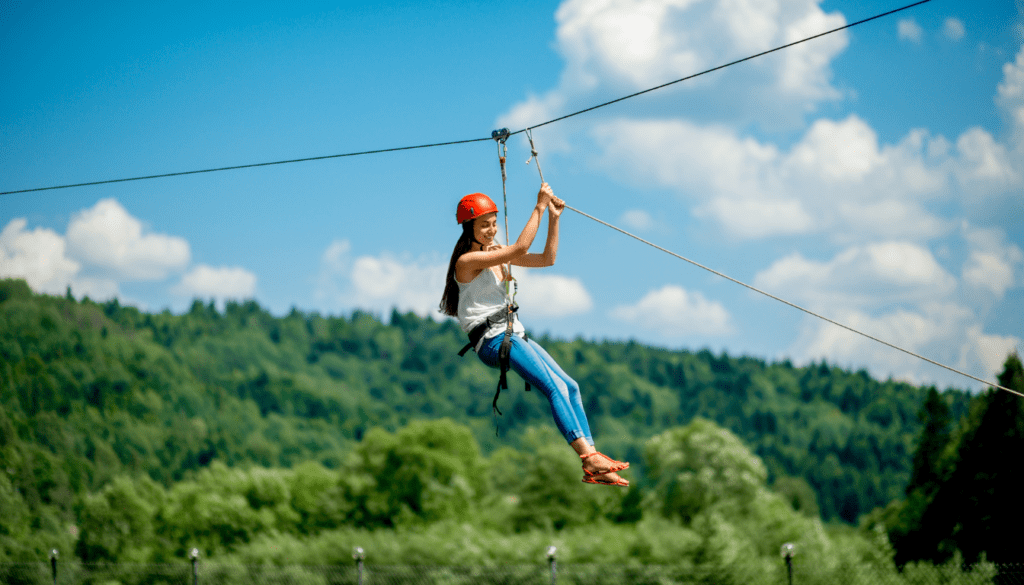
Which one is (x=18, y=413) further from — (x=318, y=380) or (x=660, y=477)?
(x=318, y=380)

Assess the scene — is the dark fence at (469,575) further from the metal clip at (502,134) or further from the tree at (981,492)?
the metal clip at (502,134)

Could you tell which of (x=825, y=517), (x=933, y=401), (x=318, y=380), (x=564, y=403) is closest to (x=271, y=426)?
(x=318, y=380)

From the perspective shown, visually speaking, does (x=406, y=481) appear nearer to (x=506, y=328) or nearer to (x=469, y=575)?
(x=469, y=575)

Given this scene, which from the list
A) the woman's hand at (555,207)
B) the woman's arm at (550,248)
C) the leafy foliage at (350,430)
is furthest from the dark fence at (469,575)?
the woman's hand at (555,207)

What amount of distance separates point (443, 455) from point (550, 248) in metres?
46.0

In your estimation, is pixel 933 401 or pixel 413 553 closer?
pixel 413 553

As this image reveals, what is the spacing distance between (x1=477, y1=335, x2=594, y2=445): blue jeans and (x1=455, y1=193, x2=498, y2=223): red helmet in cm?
95

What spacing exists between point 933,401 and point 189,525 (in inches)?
1441

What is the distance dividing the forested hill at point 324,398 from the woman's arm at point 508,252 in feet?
150

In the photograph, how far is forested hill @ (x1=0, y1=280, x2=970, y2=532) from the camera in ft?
233

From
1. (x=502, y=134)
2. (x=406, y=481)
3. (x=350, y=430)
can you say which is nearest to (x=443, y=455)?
(x=406, y=481)

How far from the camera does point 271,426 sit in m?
102

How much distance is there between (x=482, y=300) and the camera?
7.08 meters

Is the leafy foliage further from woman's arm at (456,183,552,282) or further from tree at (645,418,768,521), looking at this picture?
woman's arm at (456,183,552,282)
